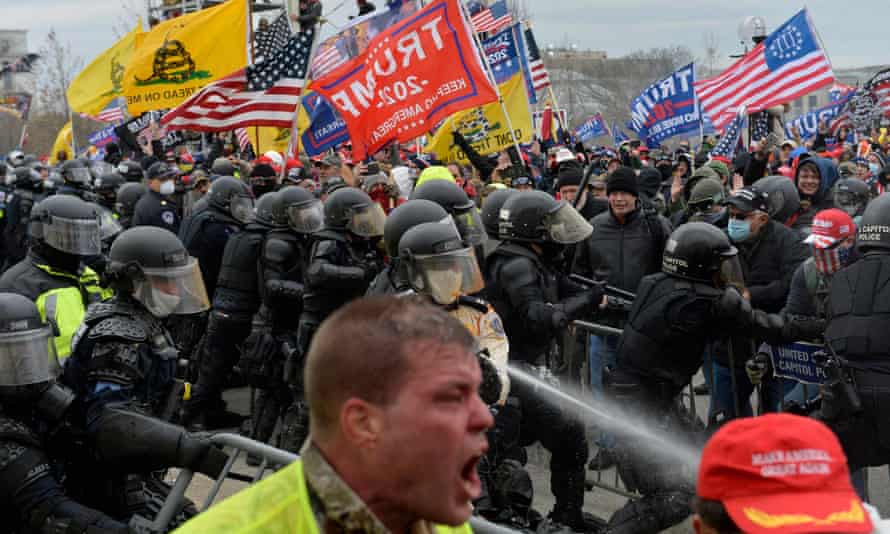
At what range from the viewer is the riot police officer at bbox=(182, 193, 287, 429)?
8.79 meters

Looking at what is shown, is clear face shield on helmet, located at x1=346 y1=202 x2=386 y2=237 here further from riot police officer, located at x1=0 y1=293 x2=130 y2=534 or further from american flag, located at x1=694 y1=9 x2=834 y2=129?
american flag, located at x1=694 y1=9 x2=834 y2=129

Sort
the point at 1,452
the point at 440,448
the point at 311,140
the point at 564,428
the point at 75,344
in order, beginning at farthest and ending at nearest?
the point at 311,140 < the point at 564,428 < the point at 75,344 < the point at 1,452 < the point at 440,448

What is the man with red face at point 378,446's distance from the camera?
190 centimetres

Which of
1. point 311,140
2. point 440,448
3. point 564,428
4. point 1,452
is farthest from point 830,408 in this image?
point 311,140

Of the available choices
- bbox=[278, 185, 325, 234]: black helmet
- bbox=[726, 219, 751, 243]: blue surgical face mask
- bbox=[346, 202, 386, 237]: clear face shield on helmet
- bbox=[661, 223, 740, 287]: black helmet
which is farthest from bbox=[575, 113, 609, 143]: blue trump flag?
bbox=[661, 223, 740, 287]: black helmet

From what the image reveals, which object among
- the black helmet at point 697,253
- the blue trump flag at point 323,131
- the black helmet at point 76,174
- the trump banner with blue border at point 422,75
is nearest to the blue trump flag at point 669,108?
the blue trump flag at point 323,131

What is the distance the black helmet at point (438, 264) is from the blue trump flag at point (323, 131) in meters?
7.86

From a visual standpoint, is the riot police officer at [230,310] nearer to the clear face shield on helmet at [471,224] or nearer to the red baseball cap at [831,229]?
the clear face shield on helmet at [471,224]

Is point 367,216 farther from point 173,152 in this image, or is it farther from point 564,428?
point 173,152

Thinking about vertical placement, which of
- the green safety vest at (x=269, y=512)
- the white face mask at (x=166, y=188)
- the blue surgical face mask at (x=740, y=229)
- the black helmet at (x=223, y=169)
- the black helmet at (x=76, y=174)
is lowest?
the blue surgical face mask at (x=740, y=229)

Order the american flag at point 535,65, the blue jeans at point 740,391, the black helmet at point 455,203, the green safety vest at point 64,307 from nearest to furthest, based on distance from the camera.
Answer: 1. the green safety vest at point 64,307
2. the blue jeans at point 740,391
3. the black helmet at point 455,203
4. the american flag at point 535,65

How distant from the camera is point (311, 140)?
14.6 m

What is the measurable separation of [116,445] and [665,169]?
14.7 meters

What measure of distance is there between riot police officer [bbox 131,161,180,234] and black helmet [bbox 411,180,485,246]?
4.41m
